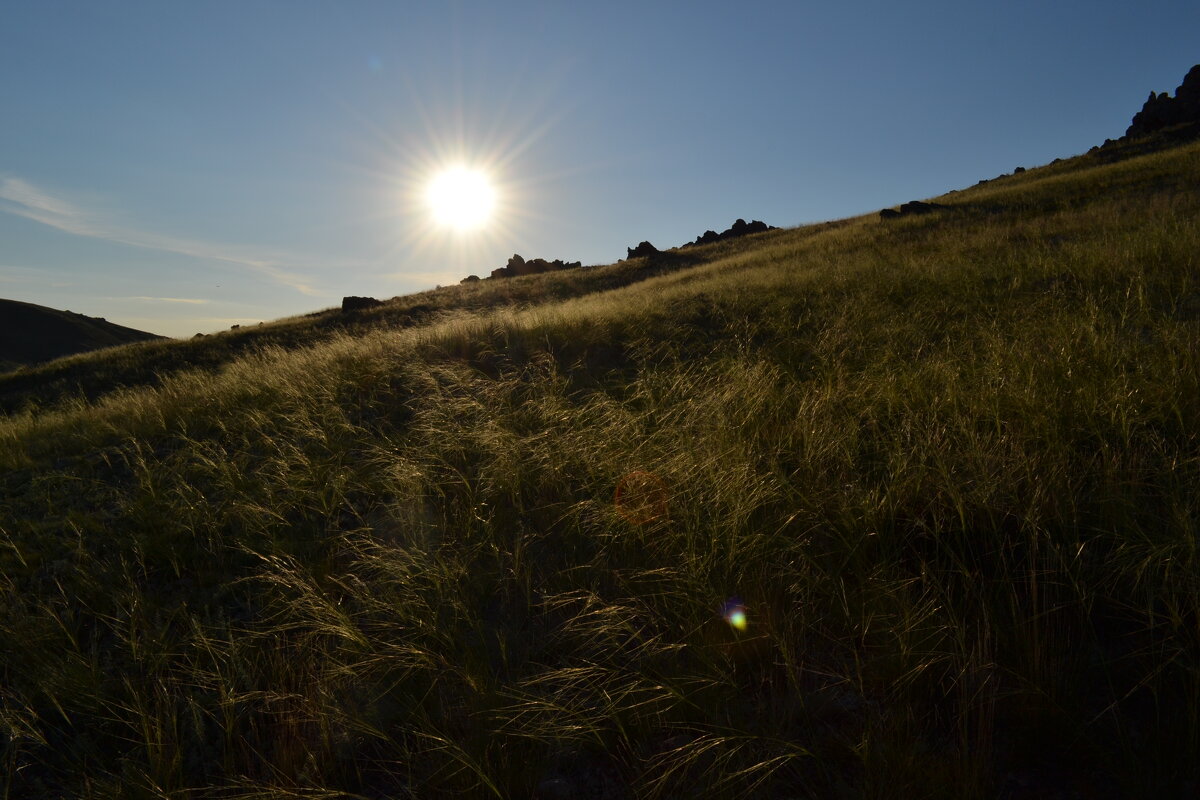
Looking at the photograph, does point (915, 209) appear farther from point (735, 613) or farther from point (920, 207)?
point (735, 613)

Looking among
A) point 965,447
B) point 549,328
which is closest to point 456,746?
point 965,447

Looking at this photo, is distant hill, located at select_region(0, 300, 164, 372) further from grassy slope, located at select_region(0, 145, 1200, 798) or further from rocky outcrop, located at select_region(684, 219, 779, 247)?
grassy slope, located at select_region(0, 145, 1200, 798)

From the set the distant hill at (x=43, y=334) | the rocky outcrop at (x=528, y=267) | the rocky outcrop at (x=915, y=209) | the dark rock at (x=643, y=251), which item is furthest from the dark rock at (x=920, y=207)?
the distant hill at (x=43, y=334)

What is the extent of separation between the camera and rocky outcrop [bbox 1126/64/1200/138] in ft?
96.9

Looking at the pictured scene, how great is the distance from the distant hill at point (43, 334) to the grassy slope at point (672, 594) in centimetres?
7149

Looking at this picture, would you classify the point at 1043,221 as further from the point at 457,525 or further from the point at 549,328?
the point at 457,525

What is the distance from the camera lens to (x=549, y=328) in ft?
23.4

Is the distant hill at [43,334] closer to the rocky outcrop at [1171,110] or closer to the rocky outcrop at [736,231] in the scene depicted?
the rocky outcrop at [736,231]

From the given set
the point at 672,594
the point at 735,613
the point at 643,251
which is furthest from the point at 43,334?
the point at 735,613

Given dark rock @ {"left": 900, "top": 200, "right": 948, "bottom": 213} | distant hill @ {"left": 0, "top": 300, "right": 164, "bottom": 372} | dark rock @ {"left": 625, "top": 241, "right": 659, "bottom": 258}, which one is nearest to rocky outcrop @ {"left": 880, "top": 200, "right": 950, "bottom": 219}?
dark rock @ {"left": 900, "top": 200, "right": 948, "bottom": 213}

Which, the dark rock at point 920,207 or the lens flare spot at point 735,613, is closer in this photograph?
the lens flare spot at point 735,613

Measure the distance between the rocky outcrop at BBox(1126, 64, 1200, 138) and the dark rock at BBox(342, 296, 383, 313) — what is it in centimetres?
4309

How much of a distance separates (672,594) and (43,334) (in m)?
83.5

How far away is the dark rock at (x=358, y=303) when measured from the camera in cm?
2252
